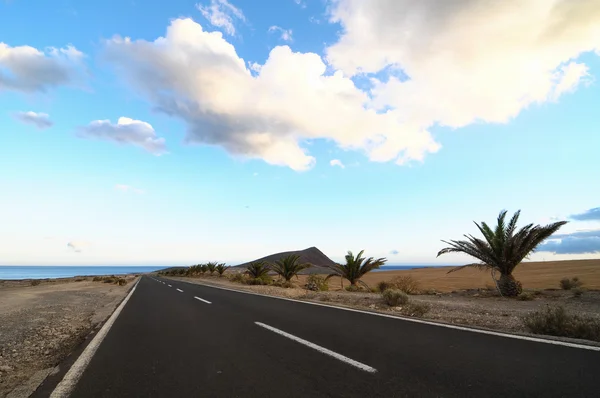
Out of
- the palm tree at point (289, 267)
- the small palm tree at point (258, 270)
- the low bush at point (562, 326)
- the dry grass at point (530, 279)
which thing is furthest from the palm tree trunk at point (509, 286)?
the small palm tree at point (258, 270)

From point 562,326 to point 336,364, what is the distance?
5.11 m

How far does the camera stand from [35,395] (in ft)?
13.7

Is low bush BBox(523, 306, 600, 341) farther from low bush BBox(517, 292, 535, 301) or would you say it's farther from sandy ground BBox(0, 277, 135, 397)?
sandy ground BBox(0, 277, 135, 397)

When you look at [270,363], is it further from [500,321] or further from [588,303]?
[588,303]

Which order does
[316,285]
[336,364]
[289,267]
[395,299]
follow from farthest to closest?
[289,267], [316,285], [395,299], [336,364]

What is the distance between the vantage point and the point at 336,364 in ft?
15.7

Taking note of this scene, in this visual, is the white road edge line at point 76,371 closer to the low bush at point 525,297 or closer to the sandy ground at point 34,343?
the sandy ground at point 34,343

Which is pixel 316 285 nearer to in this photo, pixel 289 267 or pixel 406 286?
pixel 406 286

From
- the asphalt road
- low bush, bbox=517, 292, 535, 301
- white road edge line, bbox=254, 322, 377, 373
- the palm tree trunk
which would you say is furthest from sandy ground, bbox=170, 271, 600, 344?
white road edge line, bbox=254, 322, 377, 373

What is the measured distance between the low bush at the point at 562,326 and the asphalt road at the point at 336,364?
57.3 inches

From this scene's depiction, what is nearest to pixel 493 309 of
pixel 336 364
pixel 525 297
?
pixel 525 297

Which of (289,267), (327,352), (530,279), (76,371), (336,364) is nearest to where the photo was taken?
(336,364)

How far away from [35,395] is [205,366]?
2.03 metres

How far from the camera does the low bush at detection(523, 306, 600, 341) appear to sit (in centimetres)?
636
